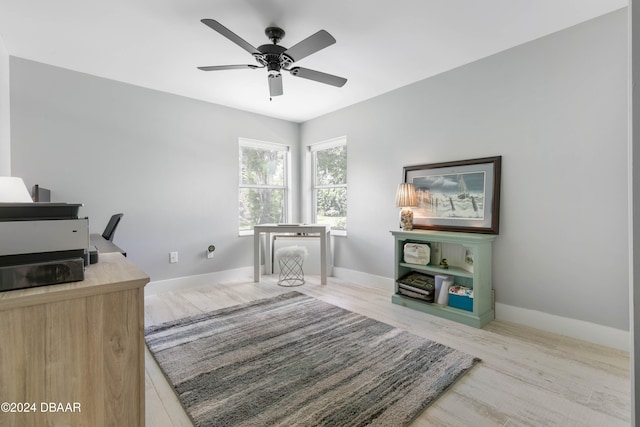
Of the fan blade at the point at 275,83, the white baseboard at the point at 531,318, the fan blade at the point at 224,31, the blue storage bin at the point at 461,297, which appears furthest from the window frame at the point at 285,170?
the blue storage bin at the point at 461,297

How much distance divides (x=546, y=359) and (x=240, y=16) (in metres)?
3.22

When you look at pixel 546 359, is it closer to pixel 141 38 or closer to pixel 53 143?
pixel 141 38

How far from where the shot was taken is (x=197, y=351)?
2.08 meters

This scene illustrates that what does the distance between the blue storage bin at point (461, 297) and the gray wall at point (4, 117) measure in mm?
4009

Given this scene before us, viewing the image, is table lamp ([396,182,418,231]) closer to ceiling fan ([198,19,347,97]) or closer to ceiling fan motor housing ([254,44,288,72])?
ceiling fan ([198,19,347,97])

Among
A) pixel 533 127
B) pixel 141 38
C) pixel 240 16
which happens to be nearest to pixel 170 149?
pixel 141 38

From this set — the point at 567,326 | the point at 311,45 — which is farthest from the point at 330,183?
the point at 567,326

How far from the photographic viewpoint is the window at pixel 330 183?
14.0ft

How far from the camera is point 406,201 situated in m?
3.11

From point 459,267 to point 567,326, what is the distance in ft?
2.91

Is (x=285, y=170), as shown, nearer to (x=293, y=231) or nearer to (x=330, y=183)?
(x=330, y=183)

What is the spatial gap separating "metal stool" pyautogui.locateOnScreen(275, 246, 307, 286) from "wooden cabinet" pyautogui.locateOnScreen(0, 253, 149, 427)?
264cm

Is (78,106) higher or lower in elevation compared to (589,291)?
higher

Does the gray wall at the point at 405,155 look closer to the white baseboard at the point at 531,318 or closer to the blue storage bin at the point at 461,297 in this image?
the white baseboard at the point at 531,318
